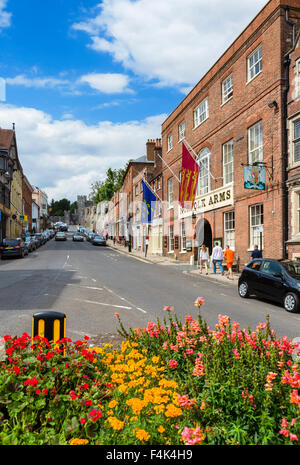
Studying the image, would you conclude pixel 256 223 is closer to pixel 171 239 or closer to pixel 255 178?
pixel 255 178

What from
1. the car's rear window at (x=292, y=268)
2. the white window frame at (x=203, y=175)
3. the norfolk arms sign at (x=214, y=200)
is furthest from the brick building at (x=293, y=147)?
the white window frame at (x=203, y=175)

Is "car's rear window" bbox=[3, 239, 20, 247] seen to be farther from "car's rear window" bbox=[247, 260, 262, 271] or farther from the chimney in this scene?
"car's rear window" bbox=[247, 260, 262, 271]

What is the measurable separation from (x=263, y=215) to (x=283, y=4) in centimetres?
958

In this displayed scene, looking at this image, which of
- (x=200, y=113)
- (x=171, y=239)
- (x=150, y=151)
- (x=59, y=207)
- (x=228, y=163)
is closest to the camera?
(x=228, y=163)

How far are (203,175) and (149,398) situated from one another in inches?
890

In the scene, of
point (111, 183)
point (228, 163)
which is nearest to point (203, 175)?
point (228, 163)

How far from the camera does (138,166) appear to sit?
47.9m

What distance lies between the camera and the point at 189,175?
2314cm

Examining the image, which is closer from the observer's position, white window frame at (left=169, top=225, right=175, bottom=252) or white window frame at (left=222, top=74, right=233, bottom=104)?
white window frame at (left=222, top=74, right=233, bottom=104)

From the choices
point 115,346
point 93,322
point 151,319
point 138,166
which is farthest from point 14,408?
point 138,166

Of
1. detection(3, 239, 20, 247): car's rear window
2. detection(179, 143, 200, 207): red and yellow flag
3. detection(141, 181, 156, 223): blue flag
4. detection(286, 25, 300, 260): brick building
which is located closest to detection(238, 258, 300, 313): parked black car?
detection(286, 25, 300, 260): brick building

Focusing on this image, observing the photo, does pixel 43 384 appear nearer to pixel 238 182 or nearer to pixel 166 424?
pixel 166 424

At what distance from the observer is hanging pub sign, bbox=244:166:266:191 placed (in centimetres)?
1583

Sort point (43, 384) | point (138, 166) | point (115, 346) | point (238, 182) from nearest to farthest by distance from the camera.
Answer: point (43, 384)
point (115, 346)
point (238, 182)
point (138, 166)
